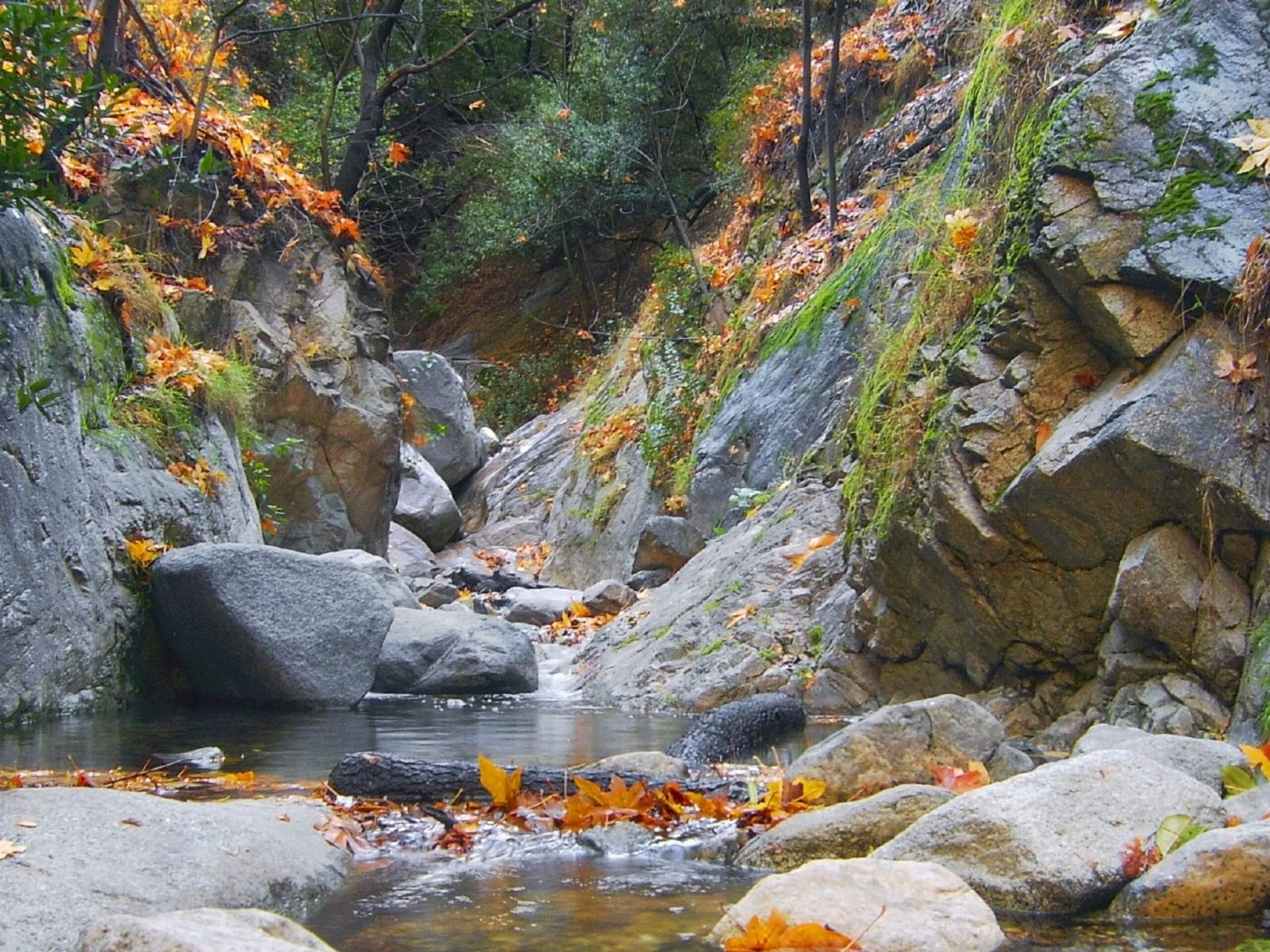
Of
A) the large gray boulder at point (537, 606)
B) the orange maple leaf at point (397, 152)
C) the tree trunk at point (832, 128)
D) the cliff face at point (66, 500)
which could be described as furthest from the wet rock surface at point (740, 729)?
the orange maple leaf at point (397, 152)

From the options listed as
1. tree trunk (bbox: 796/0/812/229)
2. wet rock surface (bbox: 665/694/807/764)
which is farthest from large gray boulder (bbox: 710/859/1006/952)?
tree trunk (bbox: 796/0/812/229)

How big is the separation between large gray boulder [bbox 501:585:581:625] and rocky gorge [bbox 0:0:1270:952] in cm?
8

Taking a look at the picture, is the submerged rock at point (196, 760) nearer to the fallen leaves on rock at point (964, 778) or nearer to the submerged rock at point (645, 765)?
the submerged rock at point (645, 765)

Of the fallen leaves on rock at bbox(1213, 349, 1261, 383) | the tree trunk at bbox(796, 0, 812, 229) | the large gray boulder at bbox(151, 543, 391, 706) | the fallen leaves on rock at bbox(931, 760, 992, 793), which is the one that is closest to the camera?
the fallen leaves on rock at bbox(931, 760, 992, 793)

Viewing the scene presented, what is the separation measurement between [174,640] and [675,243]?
39.7 feet

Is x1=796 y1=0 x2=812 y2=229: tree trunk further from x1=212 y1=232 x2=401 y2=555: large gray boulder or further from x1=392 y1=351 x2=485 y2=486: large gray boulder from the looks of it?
x1=392 y1=351 x2=485 y2=486: large gray boulder

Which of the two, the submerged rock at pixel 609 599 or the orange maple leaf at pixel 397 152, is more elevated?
the orange maple leaf at pixel 397 152

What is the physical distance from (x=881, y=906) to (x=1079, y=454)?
3465mm

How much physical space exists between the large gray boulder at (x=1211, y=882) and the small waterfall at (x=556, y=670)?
6.72 metres

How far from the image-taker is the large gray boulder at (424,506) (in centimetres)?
1794

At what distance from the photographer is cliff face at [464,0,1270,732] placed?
5.73 meters

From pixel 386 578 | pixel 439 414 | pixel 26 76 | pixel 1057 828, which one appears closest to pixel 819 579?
pixel 386 578

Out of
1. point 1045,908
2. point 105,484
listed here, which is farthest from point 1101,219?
point 105,484

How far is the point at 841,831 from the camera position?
4.07 metres
